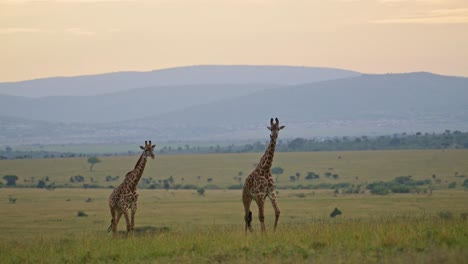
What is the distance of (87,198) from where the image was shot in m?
57.1

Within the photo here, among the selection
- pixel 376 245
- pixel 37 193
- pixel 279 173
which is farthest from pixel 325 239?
pixel 279 173

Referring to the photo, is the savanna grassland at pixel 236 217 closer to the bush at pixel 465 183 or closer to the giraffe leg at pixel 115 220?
the bush at pixel 465 183

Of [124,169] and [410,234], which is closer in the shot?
[410,234]

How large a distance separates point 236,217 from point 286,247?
88.3ft

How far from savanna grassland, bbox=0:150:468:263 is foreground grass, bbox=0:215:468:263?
0.02m

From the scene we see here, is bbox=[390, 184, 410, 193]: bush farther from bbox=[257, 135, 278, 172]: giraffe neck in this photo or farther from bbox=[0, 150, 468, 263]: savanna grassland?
bbox=[257, 135, 278, 172]: giraffe neck

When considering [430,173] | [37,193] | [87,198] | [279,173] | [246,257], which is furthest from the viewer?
[279,173]

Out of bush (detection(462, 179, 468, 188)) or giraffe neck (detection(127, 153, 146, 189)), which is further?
bush (detection(462, 179, 468, 188))

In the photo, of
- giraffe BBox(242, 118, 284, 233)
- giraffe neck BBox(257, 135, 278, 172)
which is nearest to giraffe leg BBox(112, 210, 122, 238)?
giraffe BBox(242, 118, 284, 233)

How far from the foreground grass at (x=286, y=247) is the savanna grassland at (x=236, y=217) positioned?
21 millimetres

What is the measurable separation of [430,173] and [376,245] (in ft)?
184

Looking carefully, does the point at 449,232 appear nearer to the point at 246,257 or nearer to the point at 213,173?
the point at 246,257

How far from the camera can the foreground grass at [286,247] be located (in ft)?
49.3

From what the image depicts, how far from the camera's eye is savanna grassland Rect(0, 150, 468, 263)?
15.8 metres
